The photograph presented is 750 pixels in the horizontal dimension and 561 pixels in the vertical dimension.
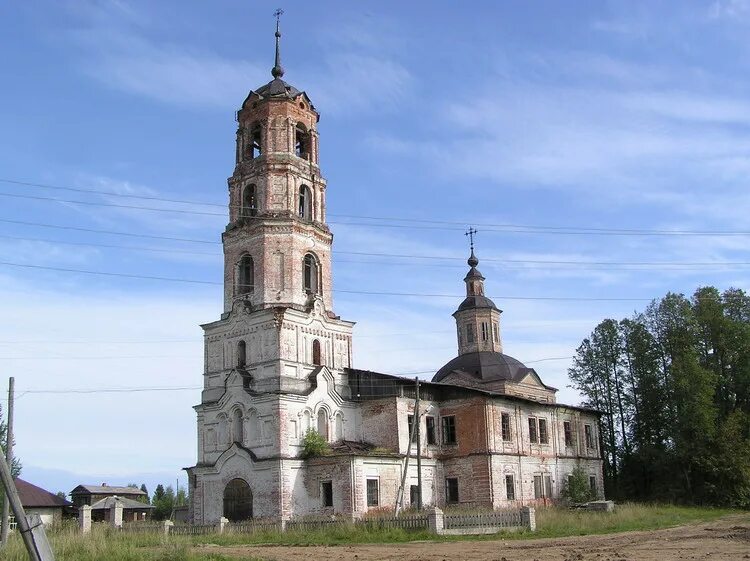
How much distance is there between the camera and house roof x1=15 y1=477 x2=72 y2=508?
49781 mm

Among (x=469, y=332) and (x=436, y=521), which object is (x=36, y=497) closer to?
(x=469, y=332)

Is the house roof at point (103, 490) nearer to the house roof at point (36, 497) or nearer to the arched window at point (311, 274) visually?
the house roof at point (36, 497)

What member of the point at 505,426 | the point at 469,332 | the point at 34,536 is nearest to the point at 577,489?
the point at 505,426

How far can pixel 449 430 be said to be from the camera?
1623 inches

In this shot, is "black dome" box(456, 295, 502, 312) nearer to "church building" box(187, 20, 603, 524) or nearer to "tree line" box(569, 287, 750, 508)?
"tree line" box(569, 287, 750, 508)

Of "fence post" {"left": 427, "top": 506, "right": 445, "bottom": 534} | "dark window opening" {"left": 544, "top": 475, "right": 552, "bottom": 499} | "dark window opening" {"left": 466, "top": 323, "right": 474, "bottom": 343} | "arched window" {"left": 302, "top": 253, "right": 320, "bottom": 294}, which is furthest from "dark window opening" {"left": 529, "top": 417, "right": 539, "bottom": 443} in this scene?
"fence post" {"left": 427, "top": 506, "right": 445, "bottom": 534}

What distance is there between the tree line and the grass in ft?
24.0

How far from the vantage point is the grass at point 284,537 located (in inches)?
691

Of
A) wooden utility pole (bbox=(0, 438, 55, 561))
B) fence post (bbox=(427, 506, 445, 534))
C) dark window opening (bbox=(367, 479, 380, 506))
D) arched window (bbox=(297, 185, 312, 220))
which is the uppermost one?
arched window (bbox=(297, 185, 312, 220))

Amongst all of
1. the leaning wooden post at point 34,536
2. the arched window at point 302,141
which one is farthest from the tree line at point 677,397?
the leaning wooden post at point 34,536

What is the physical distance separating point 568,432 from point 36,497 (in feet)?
111

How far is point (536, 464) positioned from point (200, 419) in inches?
717

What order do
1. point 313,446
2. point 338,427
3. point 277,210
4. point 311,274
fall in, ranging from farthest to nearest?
1. point 311,274
2. point 277,210
3. point 338,427
4. point 313,446

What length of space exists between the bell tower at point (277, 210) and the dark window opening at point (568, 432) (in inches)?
671
